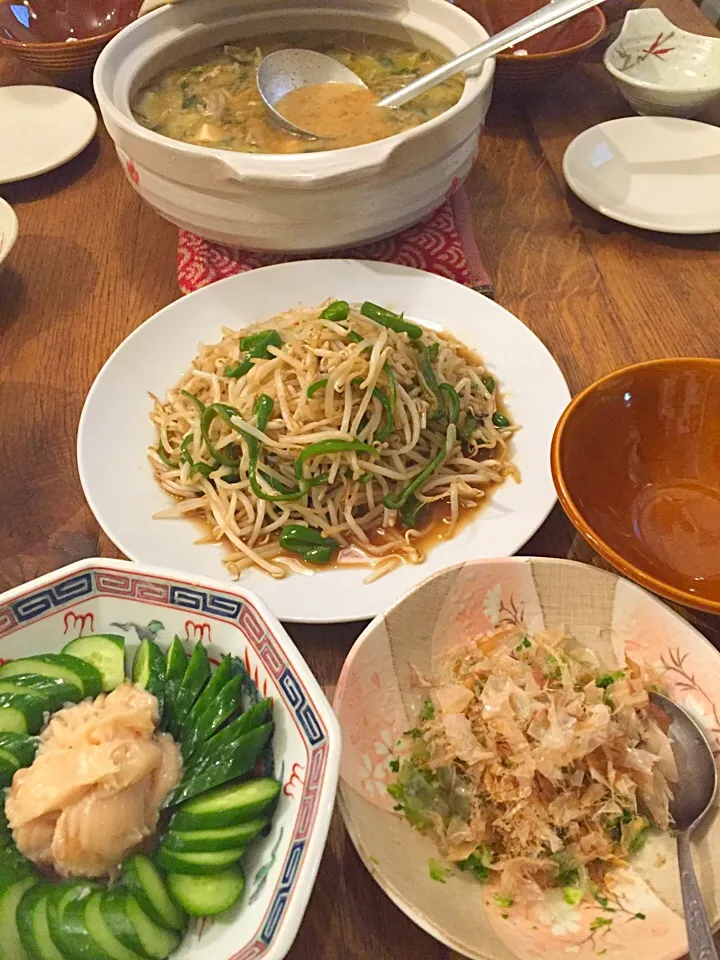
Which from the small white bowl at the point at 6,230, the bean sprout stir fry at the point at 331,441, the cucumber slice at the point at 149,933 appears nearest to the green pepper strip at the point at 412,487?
the bean sprout stir fry at the point at 331,441

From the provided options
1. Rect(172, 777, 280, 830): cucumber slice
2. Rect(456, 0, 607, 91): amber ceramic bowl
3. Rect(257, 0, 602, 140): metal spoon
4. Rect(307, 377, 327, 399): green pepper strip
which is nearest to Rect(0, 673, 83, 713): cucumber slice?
Rect(172, 777, 280, 830): cucumber slice

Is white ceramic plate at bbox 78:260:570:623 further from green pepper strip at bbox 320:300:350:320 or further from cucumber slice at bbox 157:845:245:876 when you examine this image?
cucumber slice at bbox 157:845:245:876

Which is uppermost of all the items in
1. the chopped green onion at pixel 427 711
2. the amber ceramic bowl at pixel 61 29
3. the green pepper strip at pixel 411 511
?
the amber ceramic bowl at pixel 61 29

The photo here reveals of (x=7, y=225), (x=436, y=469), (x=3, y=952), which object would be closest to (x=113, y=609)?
(x=3, y=952)

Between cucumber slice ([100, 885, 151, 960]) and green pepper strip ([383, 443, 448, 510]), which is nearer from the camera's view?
cucumber slice ([100, 885, 151, 960])

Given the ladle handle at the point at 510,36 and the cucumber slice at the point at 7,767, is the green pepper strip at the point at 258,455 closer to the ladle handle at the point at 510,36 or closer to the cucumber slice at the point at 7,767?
the cucumber slice at the point at 7,767

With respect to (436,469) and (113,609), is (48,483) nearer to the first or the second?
Result: (113,609)
